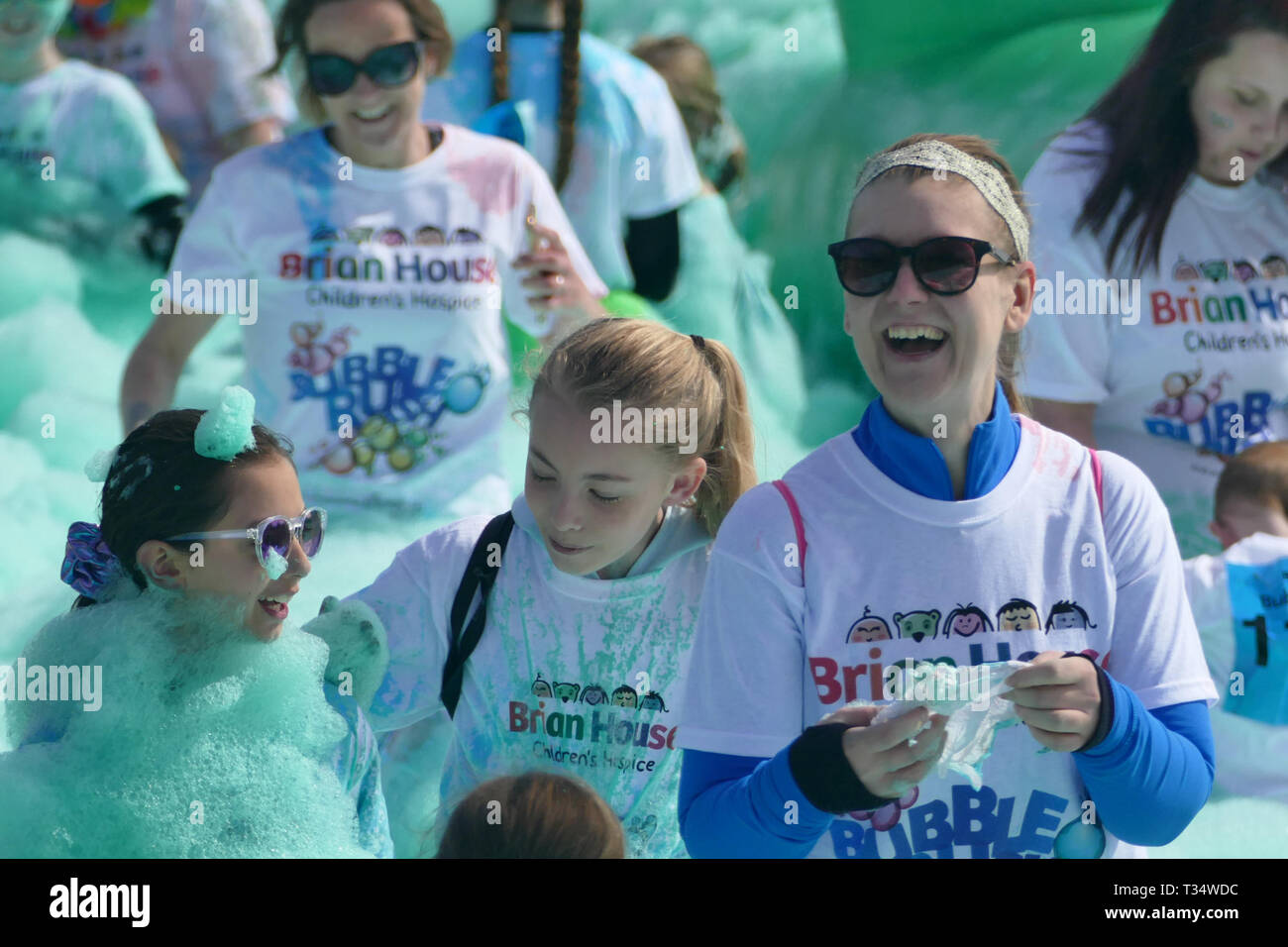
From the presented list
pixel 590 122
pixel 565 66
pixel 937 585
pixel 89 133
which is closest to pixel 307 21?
pixel 565 66

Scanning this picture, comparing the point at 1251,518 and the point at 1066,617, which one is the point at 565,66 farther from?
the point at 1066,617

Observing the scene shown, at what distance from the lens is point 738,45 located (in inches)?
201

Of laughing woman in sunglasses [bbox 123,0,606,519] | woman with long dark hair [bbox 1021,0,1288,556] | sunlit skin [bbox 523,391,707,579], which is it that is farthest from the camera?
laughing woman in sunglasses [bbox 123,0,606,519]

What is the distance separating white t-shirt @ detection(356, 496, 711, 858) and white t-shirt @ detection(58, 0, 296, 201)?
2790 mm

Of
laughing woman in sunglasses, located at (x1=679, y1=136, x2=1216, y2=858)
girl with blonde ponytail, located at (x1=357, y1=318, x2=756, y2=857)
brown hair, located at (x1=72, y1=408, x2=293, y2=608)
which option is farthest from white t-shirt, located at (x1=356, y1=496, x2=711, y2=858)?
laughing woman in sunglasses, located at (x1=679, y1=136, x2=1216, y2=858)

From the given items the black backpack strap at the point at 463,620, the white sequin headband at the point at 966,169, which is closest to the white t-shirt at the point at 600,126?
the black backpack strap at the point at 463,620

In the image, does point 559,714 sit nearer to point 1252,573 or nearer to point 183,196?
point 1252,573

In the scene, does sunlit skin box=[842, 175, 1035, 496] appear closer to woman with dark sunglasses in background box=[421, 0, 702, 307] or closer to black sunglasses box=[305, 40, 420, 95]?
black sunglasses box=[305, 40, 420, 95]

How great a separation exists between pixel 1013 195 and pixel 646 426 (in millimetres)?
529

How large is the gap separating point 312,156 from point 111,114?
4.72 ft

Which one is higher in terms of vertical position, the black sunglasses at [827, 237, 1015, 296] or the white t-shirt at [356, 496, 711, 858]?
the black sunglasses at [827, 237, 1015, 296]

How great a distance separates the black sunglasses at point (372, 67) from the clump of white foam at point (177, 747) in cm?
148

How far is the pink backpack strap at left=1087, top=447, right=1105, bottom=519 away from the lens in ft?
5.53
